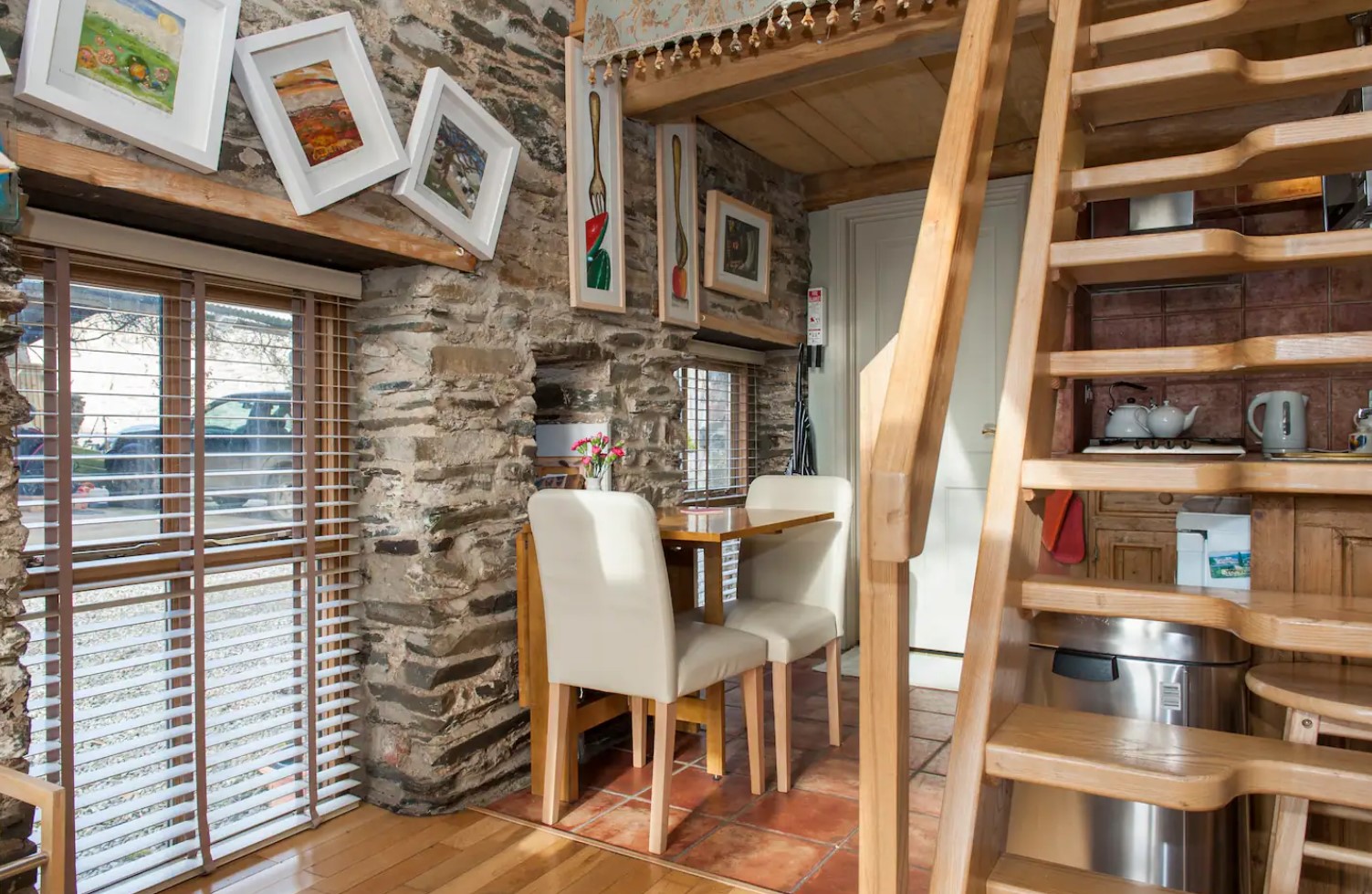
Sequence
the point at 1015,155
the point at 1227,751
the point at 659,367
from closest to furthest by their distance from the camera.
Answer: the point at 1227,751 < the point at 659,367 < the point at 1015,155

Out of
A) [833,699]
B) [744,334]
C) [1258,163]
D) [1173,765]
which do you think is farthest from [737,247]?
[1173,765]

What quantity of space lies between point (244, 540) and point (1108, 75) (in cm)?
248

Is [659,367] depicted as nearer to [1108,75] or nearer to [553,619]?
[553,619]

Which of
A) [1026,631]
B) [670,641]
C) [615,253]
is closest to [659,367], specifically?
[615,253]

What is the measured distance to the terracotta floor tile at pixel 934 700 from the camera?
3.98m

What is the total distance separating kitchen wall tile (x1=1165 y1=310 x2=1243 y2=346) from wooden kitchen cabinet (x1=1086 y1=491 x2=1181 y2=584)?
706 millimetres

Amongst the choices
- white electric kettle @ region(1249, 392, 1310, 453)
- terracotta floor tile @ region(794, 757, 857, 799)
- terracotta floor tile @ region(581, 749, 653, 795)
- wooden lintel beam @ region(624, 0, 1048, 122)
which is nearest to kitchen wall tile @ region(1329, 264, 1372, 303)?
white electric kettle @ region(1249, 392, 1310, 453)

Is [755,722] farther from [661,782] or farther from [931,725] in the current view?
[931,725]

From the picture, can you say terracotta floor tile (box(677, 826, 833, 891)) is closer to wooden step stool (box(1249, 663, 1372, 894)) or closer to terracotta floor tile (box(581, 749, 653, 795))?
terracotta floor tile (box(581, 749, 653, 795))

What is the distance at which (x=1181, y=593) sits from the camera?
1.41 m

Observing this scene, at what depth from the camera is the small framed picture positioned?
13.6 ft

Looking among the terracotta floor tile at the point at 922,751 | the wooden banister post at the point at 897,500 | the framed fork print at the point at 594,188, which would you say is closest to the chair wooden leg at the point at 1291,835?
the wooden banister post at the point at 897,500

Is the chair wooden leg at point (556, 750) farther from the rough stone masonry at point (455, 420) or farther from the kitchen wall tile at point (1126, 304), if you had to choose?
the kitchen wall tile at point (1126, 304)

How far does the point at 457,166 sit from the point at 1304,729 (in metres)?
2.54
